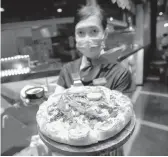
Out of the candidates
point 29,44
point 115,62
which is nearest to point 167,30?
point 115,62

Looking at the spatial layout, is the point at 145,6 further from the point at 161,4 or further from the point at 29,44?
the point at 29,44

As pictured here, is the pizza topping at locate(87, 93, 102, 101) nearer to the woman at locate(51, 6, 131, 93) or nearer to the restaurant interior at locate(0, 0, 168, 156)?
the woman at locate(51, 6, 131, 93)

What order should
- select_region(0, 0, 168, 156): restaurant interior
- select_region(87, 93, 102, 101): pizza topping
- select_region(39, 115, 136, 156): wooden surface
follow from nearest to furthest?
select_region(39, 115, 136, 156): wooden surface → select_region(87, 93, 102, 101): pizza topping → select_region(0, 0, 168, 156): restaurant interior

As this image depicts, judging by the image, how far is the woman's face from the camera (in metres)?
0.75

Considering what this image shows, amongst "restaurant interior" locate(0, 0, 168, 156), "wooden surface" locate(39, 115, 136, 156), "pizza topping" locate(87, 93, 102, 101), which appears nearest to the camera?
"wooden surface" locate(39, 115, 136, 156)

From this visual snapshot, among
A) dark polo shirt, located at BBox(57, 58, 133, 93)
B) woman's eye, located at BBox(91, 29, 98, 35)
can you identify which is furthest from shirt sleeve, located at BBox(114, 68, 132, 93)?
woman's eye, located at BBox(91, 29, 98, 35)

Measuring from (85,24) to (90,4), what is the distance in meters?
0.11

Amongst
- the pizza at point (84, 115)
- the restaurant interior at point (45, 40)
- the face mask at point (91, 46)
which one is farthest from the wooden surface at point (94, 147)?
the face mask at point (91, 46)

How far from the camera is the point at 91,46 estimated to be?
0.76 meters

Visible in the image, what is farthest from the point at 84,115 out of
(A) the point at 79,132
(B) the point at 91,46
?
(B) the point at 91,46

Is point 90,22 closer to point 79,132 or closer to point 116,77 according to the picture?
point 116,77

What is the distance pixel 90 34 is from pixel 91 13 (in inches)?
3.8

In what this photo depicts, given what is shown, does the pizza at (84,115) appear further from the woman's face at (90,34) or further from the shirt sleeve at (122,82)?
the woman's face at (90,34)

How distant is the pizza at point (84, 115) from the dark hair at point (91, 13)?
1.04ft
